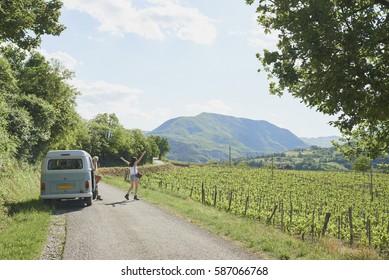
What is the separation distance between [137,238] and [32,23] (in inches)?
382

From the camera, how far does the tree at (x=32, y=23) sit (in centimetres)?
1271

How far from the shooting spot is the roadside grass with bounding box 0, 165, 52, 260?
8172 millimetres

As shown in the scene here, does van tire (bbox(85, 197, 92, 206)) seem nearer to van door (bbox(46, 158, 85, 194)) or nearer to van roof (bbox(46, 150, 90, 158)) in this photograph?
van door (bbox(46, 158, 85, 194))

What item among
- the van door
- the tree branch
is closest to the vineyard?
the tree branch

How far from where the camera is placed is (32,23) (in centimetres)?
1359

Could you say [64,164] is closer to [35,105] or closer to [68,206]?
[68,206]

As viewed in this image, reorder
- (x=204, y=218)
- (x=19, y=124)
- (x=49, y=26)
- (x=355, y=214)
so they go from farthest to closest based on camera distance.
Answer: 1. (x=355, y=214)
2. (x=19, y=124)
3. (x=49, y=26)
4. (x=204, y=218)

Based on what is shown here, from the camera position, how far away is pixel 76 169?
49.6ft

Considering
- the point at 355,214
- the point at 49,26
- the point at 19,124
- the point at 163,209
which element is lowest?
the point at 355,214

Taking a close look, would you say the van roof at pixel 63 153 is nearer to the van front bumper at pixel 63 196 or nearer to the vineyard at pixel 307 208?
the van front bumper at pixel 63 196

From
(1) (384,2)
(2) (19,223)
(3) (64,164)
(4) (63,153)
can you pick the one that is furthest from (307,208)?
(2) (19,223)

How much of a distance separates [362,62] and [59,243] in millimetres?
10121

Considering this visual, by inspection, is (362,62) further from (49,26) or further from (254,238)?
(49,26)

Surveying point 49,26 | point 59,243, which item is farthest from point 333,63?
point 49,26
